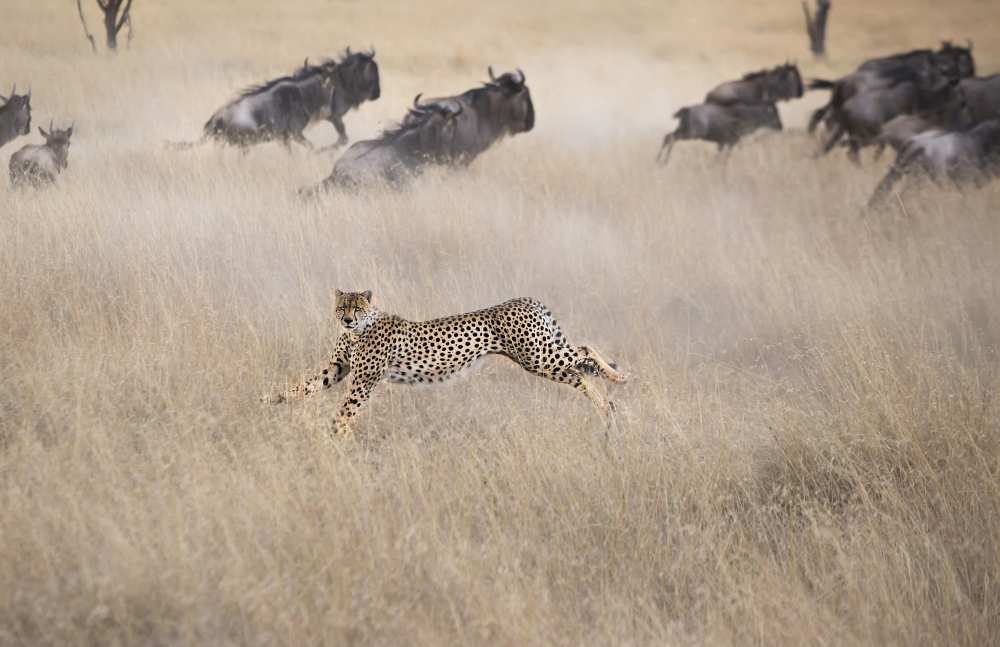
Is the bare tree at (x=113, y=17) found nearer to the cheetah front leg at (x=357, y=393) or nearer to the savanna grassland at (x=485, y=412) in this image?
the savanna grassland at (x=485, y=412)

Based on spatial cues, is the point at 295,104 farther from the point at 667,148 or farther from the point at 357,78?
the point at 667,148

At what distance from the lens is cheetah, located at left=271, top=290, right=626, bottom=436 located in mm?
4363

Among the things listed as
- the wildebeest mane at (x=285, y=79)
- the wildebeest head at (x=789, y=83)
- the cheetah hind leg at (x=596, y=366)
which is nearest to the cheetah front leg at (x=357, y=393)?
the cheetah hind leg at (x=596, y=366)

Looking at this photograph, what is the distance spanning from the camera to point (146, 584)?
3.11 metres

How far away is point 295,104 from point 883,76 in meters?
5.98

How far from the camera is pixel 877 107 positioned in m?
11.6

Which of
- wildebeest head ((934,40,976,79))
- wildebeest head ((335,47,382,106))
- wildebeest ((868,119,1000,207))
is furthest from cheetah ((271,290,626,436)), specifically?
wildebeest head ((934,40,976,79))

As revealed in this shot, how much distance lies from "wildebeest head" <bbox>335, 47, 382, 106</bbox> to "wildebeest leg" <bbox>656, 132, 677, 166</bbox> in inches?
106

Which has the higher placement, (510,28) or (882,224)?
(510,28)

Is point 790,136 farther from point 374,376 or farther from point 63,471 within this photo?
point 63,471

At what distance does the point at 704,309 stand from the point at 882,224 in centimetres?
237

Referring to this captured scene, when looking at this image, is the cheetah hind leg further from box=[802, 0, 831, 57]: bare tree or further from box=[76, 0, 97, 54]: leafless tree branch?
box=[802, 0, 831, 57]: bare tree

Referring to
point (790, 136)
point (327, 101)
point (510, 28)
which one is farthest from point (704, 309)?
point (510, 28)

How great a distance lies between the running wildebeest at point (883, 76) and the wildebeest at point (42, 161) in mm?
6970
